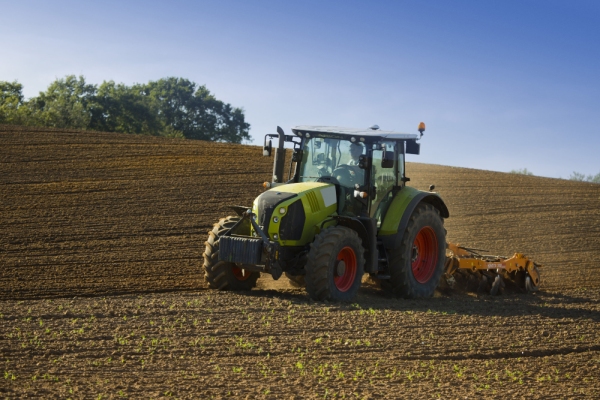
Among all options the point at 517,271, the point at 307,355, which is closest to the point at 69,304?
the point at 307,355

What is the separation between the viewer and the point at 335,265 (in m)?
9.84

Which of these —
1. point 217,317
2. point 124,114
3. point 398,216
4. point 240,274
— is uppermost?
point 124,114

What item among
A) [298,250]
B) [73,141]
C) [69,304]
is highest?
[73,141]

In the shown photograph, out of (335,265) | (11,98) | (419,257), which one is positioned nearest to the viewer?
(335,265)

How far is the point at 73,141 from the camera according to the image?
2420 cm

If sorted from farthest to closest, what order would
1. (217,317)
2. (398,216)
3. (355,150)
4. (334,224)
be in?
(398,216) → (355,150) → (334,224) → (217,317)

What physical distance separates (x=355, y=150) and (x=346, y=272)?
169cm

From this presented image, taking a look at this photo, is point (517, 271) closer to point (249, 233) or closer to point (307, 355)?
point (249, 233)

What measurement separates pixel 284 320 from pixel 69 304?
9.01 feet

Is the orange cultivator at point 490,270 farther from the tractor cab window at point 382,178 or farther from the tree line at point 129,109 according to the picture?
the tree line at point 129,109

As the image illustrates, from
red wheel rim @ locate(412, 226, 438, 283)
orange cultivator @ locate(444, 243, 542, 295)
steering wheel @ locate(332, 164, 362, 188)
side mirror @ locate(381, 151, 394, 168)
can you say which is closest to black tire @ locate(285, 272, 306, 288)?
steering wheel @ locate(332, 164, 362, 188)

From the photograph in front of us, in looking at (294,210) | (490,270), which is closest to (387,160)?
(294,210)

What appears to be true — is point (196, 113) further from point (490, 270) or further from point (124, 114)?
point (490, 270)

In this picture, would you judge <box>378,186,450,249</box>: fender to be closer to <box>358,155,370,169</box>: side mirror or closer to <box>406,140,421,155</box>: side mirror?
<box>406,140,421,155</box>: side mirror
